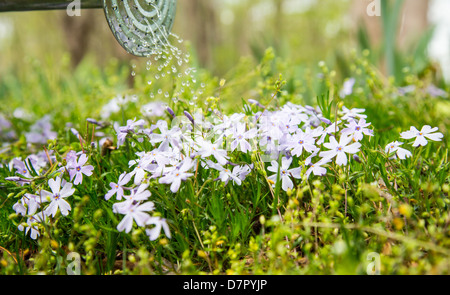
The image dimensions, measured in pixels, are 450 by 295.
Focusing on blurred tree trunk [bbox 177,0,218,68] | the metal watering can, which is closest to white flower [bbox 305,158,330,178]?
the metal watering can

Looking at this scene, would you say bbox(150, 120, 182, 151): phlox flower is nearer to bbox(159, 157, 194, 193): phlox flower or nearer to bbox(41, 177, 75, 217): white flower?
bbox(159, 157, 194, 193): phlox flower

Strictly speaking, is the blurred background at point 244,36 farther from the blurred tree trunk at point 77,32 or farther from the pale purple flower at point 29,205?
the pale purple flower at point 29,205

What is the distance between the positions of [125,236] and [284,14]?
1908 cm

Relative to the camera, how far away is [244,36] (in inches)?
763

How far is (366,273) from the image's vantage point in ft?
3.59

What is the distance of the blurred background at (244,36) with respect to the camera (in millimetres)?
3842

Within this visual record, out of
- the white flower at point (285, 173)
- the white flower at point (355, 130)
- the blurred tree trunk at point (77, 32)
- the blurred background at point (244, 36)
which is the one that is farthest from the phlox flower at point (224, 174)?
the blurred tree trunk at point (77, 32)

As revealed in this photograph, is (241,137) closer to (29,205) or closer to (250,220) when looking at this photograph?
(250,220)

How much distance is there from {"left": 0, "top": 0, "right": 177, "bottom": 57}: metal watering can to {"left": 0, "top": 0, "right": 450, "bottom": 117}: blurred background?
1.22 metres

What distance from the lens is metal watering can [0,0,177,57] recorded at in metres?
1.61

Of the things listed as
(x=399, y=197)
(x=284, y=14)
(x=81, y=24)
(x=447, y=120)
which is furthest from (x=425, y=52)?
(x=284, y=14)

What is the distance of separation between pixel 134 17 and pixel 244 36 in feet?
60.5

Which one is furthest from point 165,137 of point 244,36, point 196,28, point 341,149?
point 244,36
